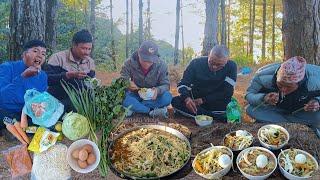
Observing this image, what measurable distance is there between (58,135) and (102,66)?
16.1 meters

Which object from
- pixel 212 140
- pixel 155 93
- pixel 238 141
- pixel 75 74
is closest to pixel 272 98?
pixel 212 140

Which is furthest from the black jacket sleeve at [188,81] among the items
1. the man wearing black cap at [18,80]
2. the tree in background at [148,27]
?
the tree in background at [148,27]

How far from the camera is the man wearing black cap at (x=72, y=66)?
533 cm

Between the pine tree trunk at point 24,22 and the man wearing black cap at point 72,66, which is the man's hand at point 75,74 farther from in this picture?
the pine tree trunk at point 24,22

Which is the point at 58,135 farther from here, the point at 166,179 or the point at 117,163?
the point at 166,179

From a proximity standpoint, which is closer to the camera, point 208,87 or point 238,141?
point 238,141

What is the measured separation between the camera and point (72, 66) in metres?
5.55

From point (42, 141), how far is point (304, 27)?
14.1 ft

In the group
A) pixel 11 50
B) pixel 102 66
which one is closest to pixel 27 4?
pixel 11 50

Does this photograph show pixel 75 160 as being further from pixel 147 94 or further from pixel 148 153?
pixel 147 94

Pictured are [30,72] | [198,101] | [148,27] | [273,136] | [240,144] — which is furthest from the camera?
[148,27]

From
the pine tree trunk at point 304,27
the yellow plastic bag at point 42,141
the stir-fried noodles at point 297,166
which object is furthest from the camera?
the pine tree trunk at point 304,27

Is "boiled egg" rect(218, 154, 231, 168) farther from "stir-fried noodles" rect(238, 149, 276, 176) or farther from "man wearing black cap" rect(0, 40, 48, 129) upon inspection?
"man wearing black cap" rect(0, 40, 48, 129)

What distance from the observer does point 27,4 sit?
6086mm
